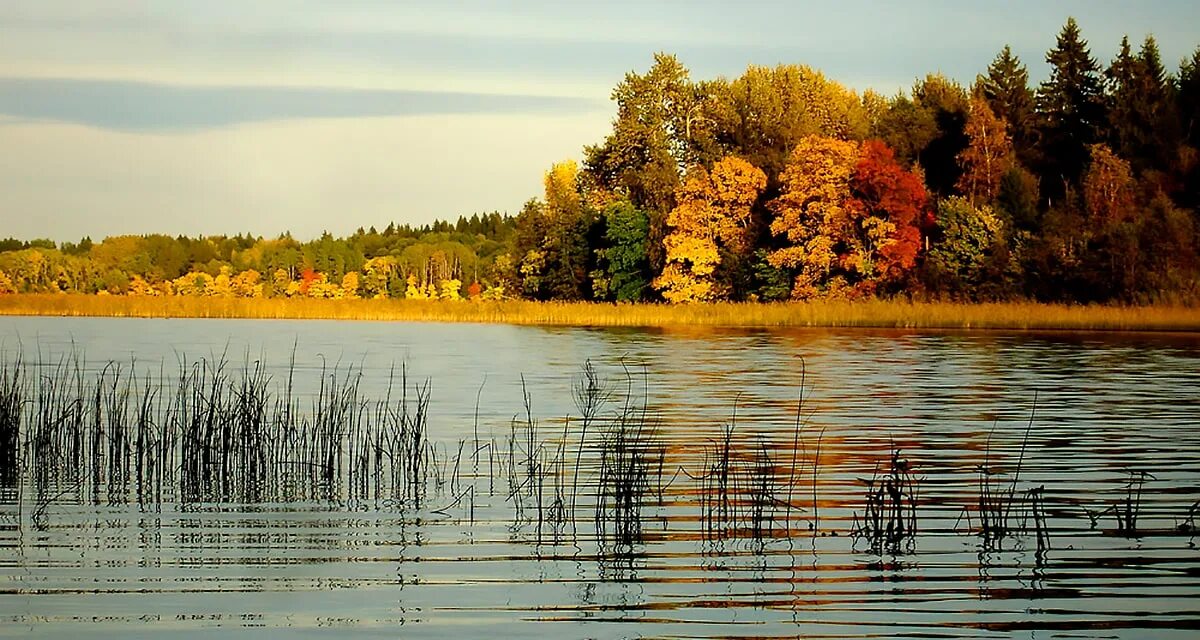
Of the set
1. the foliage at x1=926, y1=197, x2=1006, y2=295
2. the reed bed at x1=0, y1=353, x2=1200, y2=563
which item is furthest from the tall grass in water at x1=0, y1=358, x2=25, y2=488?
the foliage at x1=926, y1=197, x2=1006, y2=295

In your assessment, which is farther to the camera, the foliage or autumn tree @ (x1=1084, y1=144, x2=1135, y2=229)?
autumn tree @ (x1=1084, y1=144, x2=1135, y2=229)

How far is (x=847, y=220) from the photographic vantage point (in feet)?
197

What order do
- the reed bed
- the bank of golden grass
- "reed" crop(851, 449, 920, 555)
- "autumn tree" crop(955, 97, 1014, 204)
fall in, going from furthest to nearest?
1. "autumn tree" crop(955, 97, 1014, 204)
2. the bank of golden grass
3. the reed bed
4. "reed" crop(851, 449, 920, 555)

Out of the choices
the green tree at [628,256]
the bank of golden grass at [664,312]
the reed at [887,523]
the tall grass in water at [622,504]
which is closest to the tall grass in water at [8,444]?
the tall grass in water at [622,504]

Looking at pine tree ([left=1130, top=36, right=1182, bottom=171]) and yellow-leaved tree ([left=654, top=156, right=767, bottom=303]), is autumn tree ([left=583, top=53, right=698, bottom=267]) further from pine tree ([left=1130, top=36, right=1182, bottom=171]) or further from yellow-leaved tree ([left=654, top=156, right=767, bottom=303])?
pine tree ([left=1130, top=36, right=1182, bottom=171])

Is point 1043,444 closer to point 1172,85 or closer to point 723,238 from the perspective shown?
point 723,238

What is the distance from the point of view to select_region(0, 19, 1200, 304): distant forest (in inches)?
2277

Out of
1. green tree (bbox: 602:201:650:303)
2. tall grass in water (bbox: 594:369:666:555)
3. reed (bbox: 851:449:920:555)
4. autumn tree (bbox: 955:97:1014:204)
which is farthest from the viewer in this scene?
green tree (bbox: 602:201:650:303)

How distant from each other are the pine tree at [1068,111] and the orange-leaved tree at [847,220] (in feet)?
45.5

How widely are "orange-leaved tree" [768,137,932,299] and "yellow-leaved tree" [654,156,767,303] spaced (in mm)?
3487

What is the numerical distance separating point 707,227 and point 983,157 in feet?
42.0

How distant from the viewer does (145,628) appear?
7.74 m

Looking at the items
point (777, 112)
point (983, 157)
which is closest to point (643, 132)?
point (777, 112)

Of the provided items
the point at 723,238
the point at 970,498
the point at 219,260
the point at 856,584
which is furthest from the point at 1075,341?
the point at 219,260
